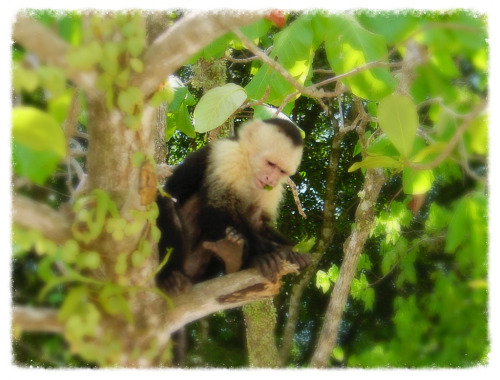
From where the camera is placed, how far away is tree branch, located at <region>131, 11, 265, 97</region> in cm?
83

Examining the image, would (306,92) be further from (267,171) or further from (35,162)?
(35,162)

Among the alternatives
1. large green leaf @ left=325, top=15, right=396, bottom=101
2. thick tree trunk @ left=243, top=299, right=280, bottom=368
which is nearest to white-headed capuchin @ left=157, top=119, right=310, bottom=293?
large green leaf @ left=325, top=15, right=396, bottom=101

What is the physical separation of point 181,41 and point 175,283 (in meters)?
0.68

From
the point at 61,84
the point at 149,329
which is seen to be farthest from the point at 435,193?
the point at 61,84

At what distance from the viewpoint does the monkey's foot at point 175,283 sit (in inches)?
51.2

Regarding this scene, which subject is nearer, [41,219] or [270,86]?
[41,219]

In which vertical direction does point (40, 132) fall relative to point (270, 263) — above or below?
above

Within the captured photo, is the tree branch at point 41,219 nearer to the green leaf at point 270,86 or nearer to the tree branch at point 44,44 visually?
the tree branch at point 44,44

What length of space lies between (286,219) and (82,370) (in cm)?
317

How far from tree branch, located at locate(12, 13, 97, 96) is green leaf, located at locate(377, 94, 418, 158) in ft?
1.71

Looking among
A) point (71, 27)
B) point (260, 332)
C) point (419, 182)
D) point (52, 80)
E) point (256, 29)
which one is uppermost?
point (256, 29)

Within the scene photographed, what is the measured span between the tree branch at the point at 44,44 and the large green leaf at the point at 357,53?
649 mm

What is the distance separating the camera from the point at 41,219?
2.79 ft

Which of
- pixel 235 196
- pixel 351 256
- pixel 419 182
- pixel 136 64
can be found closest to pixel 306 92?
pixel 419 182
